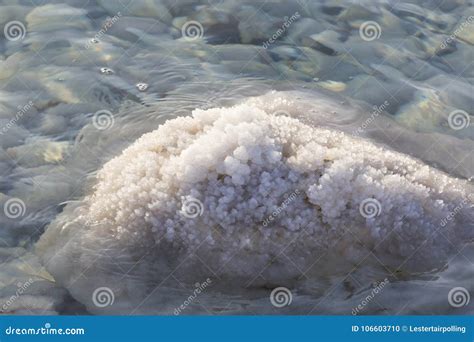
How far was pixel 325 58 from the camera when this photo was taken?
23.5 feet

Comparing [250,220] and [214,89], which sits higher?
[214,89]

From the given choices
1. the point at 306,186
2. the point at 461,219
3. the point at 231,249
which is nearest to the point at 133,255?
the point at 231,249

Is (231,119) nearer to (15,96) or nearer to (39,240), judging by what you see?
(39,240)

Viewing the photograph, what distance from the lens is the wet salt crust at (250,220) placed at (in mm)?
4723

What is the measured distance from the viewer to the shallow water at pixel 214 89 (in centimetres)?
479

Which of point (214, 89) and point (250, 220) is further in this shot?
point (214, 89)

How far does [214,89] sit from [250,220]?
2.30 meters

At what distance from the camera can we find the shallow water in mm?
4789

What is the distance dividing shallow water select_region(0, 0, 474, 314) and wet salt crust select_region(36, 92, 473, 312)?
0.13 meters

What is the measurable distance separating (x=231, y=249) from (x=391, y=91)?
3003 millimetres

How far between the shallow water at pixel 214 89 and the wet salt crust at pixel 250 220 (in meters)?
0.13

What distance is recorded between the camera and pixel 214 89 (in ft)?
21.9

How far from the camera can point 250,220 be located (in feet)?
15.5

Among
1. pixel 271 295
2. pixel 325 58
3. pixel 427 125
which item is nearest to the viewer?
pixel 271 295
